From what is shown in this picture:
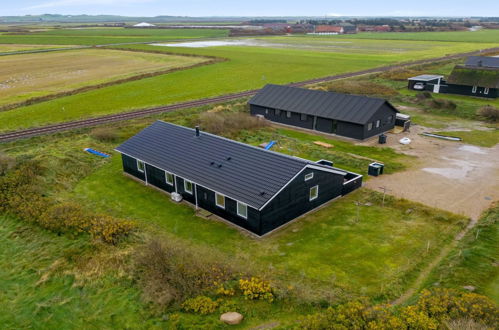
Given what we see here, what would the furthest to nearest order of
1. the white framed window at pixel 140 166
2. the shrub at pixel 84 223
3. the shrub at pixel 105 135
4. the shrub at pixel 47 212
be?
the shrub at pixel 105 135 → the white framed window at pixel 140 166 → the shrub at pixel 47 212 → the shrub at pixel 84 223

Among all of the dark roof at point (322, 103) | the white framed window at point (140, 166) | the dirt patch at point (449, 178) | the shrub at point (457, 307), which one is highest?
the dark roof at point (322, 103)

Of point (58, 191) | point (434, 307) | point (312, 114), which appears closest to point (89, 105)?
point (58, 191)

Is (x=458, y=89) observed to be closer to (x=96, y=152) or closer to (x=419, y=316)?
(x=96, y=152)

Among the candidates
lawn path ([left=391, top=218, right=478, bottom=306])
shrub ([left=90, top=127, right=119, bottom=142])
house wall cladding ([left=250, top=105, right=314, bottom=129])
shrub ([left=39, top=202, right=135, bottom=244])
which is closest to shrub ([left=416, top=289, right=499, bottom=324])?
lawn path ([left=391, top=218, right=478, bottom=306])

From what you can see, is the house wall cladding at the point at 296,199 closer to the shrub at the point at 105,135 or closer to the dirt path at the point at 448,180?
the dirt path at the point at 448,180

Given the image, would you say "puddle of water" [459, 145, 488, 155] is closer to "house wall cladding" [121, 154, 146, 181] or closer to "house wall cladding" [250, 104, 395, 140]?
"house wall cladding" [250, 104, 395, 140]

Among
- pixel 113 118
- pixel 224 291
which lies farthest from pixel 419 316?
pixel 113 118

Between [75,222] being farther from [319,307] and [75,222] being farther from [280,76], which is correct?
[280,76]

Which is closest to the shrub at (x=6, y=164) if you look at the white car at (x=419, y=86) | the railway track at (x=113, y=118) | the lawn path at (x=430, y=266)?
the railway track at (x=113, y=118)
